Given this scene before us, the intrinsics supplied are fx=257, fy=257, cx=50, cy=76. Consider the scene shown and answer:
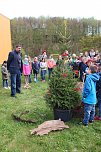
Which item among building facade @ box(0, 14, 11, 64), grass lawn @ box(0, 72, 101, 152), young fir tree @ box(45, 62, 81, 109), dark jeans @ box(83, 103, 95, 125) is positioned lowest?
grass lawn @ box(0, 72, 101, 152)

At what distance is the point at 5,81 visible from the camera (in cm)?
1199

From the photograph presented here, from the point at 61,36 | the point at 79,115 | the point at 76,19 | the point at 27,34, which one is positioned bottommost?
the point at 79,115

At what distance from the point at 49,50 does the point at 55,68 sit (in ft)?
83.7

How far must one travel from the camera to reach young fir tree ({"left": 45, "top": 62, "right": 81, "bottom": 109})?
651cm

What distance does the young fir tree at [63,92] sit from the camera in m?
6.51

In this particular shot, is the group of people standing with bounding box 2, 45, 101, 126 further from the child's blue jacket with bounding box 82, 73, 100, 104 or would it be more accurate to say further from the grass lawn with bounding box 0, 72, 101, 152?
the grass lawn with bounding box 0, 72, 101, 152

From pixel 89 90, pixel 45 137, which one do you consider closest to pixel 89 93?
pixel 89 90

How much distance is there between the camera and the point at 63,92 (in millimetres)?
6520

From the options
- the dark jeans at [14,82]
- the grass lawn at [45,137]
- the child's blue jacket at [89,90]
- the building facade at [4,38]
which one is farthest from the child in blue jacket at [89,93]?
the building facade at [4,38]

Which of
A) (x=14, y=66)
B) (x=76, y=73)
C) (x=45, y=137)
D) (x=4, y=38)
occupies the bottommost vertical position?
(x=45, y=137)

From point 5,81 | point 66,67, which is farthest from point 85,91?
Result: point 5,81

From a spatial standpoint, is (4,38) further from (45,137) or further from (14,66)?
(45,137)

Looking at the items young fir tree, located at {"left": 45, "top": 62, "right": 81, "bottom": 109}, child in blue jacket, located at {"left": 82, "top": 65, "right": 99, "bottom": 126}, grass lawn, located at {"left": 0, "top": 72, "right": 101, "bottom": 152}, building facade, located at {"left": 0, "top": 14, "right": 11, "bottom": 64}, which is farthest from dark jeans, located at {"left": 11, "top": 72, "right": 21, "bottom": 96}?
building facade, located at {"left": 0, "top": 14, "right": 11, "bottom": 64}

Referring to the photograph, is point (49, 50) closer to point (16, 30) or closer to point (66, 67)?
point (16, 30)
